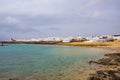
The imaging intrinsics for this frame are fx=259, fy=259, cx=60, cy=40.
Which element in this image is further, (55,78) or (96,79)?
(55,78)

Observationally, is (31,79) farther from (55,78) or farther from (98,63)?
(98,63)

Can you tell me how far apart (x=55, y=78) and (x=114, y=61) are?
47.6 feet

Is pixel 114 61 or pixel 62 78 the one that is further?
pixel 114 61

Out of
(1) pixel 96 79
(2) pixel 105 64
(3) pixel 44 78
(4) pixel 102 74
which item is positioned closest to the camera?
(1) pixel 96 79

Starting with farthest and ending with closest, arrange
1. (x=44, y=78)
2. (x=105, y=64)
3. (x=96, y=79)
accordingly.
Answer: (x=105, y=64) → (x=44, y=78) → (x=96, y=79)

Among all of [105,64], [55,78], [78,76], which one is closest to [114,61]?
[105,64]

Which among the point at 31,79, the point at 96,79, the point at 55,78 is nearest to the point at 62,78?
the point at 55,78

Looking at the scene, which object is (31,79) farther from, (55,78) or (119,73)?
(119,73)

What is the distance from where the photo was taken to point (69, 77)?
90.6ft

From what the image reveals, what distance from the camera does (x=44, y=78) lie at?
88.8ft

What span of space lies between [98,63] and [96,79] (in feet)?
57.4

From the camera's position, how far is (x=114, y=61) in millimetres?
38625

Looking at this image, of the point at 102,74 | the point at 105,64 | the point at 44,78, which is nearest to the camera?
the point at 102,74

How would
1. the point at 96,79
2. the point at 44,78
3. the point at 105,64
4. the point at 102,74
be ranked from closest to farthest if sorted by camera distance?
the point at 96,79 → the point at 102,74 → the point at 44,78 → the point at 105,64
